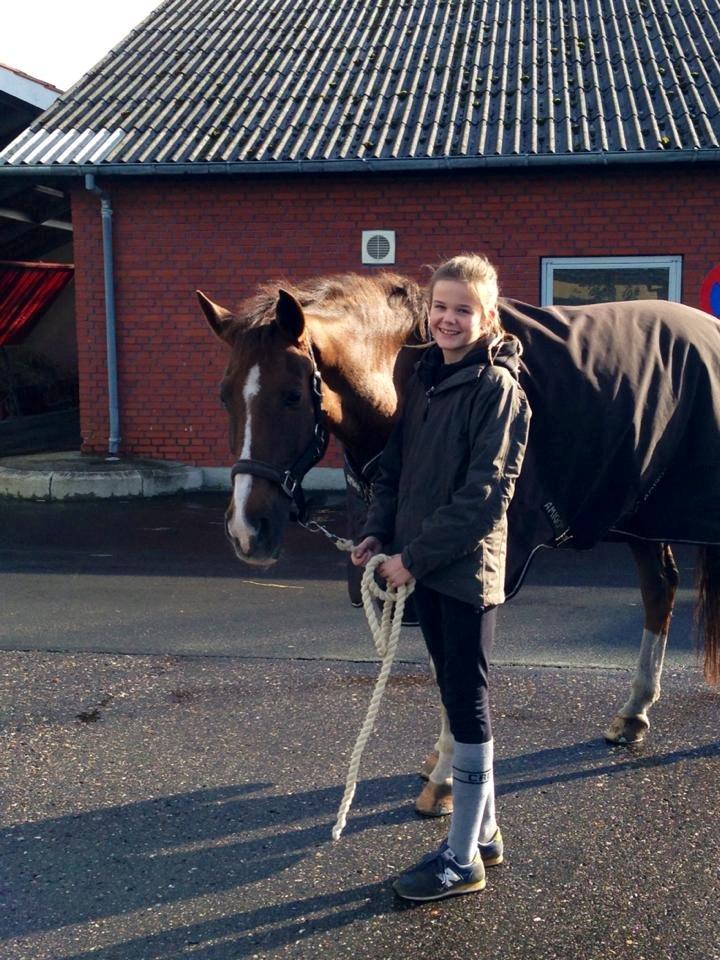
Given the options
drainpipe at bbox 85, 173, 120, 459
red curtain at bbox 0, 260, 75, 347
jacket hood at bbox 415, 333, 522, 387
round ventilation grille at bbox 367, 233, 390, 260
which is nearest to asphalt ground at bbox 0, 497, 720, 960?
jacket hood at bbox 415, 333, 522, 387

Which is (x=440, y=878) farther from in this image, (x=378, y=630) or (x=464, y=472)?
(x=464, y=472)

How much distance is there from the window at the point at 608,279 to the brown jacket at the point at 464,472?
7505mm

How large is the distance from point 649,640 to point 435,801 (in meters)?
1.24

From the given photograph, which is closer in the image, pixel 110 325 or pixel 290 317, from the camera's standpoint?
pixel 290 317

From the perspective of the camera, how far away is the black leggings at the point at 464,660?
9.48 ft

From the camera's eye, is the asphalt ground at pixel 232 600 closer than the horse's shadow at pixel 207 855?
No

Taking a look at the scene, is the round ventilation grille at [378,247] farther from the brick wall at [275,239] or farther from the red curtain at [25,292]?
the red curtain at [25,292]

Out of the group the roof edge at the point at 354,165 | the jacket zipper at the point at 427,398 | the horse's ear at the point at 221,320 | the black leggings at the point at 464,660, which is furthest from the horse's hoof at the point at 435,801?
the roof edge at the point at 354,165

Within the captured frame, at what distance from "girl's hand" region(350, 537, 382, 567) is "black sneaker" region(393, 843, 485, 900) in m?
0.88

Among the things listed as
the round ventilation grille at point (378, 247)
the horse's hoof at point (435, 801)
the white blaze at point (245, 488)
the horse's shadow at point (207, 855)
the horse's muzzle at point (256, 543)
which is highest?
the round ventilation grille at point (378, 247)

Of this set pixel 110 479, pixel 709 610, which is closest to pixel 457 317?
pixel 709 610

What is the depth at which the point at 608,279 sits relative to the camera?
10156 mm

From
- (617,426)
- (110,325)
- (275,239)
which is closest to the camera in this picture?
(617,426)

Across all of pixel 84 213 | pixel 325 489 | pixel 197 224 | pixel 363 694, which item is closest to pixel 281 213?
pixel 197 224
